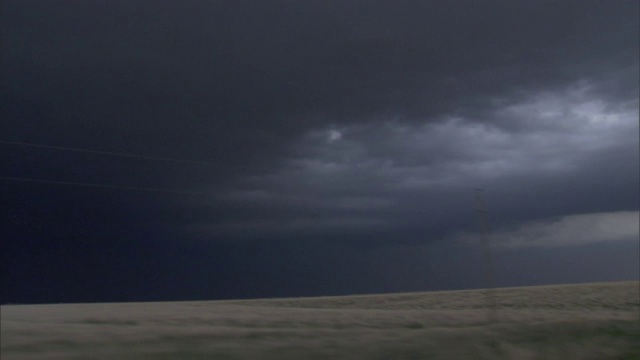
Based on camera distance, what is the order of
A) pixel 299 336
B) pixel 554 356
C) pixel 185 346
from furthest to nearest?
pixel 554 356, pixel 299 336, pixel 185 346

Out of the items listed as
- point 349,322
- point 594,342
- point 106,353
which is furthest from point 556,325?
point 106,353

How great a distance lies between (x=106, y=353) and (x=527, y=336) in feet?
44.0

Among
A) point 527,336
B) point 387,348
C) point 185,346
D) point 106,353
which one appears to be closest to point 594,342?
point 527,336

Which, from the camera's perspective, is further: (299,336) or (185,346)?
(299,336)

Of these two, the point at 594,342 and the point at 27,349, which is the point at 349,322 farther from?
the point at 27,349

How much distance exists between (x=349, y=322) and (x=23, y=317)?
411 inches

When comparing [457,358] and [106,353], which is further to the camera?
[457,358]

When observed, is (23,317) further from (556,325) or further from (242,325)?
(556,325)

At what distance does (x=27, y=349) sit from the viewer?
1633 cm

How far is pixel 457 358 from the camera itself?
69.9 feet

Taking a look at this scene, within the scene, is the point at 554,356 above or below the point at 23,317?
below

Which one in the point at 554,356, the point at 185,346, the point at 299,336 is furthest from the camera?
the point at 554,356

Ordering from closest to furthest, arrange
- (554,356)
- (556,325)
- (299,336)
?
(299,336) → (554,356) → (556,325)

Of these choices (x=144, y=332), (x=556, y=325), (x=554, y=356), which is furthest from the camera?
(x=556, y=325)
